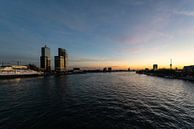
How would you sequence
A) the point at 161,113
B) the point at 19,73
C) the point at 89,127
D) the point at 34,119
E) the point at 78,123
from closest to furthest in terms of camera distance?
1. the point at 89,127
2. the point at 78,123
3. the point at 34,119
4. the point at 161,113
5. the point at 19,73

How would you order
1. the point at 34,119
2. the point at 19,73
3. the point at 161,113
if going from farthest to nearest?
1. the point at 19,73
2. the point at 161,113
3. the point at 34,119

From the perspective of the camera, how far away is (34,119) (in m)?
17.6

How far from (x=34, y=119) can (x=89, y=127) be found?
346 inches

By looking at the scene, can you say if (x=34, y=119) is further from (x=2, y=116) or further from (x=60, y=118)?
(x=2, y=116)

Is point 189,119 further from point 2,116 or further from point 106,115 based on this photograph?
point 2,116

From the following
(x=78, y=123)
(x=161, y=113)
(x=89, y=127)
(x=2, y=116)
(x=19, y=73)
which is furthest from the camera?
(x=19, y=73)

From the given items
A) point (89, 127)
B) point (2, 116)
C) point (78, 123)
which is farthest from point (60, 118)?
point (2, 116)

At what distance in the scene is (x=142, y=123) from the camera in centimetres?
1634

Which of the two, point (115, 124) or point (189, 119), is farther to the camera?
point (189, 119)

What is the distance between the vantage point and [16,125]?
15695 millimetres

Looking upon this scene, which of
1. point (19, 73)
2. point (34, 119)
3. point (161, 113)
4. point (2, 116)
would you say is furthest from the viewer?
point (19, 73)

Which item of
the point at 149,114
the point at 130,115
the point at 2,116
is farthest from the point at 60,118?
the point at 149,114

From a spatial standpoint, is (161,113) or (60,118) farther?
(161,113)

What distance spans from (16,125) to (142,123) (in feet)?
56.1
